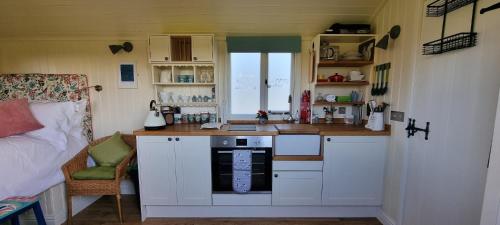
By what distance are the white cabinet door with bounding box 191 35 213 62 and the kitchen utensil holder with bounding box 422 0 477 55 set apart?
193 centimetres

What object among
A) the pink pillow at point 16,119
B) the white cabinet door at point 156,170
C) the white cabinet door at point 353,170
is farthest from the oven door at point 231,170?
the pink pillow at point 16,119

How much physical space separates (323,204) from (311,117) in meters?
0.97

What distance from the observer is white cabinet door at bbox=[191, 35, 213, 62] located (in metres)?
2.36

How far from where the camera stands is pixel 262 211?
7.36 feet

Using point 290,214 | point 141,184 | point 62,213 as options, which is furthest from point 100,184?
point 290,214

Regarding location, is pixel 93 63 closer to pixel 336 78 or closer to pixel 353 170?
pixel 336 78

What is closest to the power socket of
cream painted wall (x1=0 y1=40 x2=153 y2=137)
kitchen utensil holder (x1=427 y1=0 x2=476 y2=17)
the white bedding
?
kitchen utensil holder (x1=427 y1=0 x2=476 y2=17)

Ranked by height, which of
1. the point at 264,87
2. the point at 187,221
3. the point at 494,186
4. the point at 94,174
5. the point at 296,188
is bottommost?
the point at 187,221

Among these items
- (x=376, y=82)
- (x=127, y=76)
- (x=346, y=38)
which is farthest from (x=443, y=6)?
(x=127, y=76)

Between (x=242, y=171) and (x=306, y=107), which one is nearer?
(x=242, y=171)

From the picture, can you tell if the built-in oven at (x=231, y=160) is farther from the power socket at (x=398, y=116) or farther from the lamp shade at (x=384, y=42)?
the lamp shade at (x=384, y=42)

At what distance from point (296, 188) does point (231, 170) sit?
0.69 meters

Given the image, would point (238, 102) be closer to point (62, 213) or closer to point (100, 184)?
point (100, 184)

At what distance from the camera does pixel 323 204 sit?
7.16 feet
